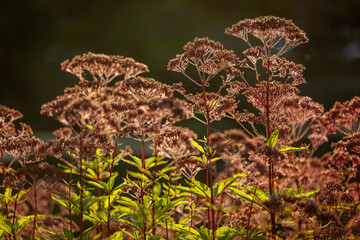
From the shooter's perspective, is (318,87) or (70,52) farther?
(70,52)

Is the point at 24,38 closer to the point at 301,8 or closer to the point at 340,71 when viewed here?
the point at 301,8

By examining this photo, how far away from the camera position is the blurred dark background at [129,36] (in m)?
19.5

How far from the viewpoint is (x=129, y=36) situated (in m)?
24.0

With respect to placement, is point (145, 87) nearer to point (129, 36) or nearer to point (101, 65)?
point (101, 65)

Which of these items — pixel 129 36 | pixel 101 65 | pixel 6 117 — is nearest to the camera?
pixel 101 65

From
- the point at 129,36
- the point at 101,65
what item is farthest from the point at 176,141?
the point at 129,36

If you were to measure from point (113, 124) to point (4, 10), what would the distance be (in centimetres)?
2615

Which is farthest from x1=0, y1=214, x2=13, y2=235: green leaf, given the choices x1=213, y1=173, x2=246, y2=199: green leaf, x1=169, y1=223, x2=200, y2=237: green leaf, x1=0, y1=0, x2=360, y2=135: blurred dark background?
x1=0, y1=0, x2=360, y2=135: blurred dark background

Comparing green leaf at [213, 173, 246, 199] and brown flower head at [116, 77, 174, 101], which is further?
brown flower head at [116, 77, 174, 101]

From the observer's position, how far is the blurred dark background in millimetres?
19516

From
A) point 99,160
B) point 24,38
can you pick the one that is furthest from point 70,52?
point 99,160

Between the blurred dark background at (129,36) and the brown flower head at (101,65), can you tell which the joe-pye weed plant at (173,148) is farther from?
the blurred dark background at (129,36)

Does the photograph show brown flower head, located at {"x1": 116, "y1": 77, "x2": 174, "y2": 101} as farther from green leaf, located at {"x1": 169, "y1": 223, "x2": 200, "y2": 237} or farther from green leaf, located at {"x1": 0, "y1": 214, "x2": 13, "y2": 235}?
green leaf, located at {"x1": 0, "y1": 214, "x2": 13, "y2": 235}

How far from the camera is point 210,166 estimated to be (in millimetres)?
2203
